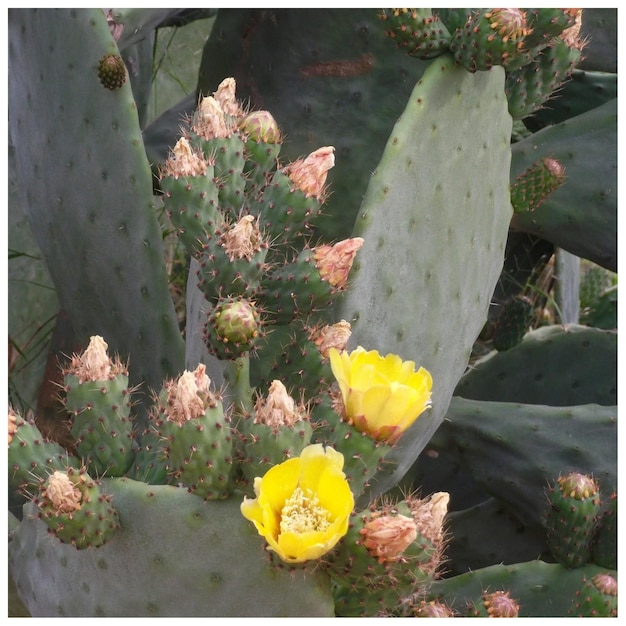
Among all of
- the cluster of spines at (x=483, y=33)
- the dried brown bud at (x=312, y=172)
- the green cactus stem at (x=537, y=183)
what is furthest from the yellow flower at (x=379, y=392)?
the green cactus stem at (x=537, y=183)

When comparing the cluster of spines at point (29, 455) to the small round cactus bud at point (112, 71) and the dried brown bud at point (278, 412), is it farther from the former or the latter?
the small round cactus bud at point (112, 71)

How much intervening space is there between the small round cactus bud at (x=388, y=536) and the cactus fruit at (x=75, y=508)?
0.32 metres

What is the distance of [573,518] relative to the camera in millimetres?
1529

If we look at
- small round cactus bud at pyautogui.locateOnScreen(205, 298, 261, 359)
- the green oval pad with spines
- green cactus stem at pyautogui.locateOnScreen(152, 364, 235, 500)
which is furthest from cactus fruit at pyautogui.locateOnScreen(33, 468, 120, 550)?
the green oval pad with spines

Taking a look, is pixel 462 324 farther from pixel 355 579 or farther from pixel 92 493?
pixel 92 493

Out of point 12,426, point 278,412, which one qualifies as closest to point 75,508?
point 12,426

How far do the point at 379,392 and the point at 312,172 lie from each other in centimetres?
35

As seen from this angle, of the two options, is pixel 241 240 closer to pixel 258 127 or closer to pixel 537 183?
pixel 258 127

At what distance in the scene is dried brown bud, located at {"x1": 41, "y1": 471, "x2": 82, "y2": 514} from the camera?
1.06 metres

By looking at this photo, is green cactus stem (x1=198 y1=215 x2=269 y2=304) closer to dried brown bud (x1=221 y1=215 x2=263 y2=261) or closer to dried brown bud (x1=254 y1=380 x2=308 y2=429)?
dried brown bud (x1=221 y1=215 x2=263 y2=261)

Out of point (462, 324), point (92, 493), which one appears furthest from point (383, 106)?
point (92, 493)

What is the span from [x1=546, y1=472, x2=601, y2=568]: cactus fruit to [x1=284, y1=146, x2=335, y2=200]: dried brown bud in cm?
71

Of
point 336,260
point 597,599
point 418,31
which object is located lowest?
point 597,599

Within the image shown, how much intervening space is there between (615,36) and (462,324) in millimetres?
854
